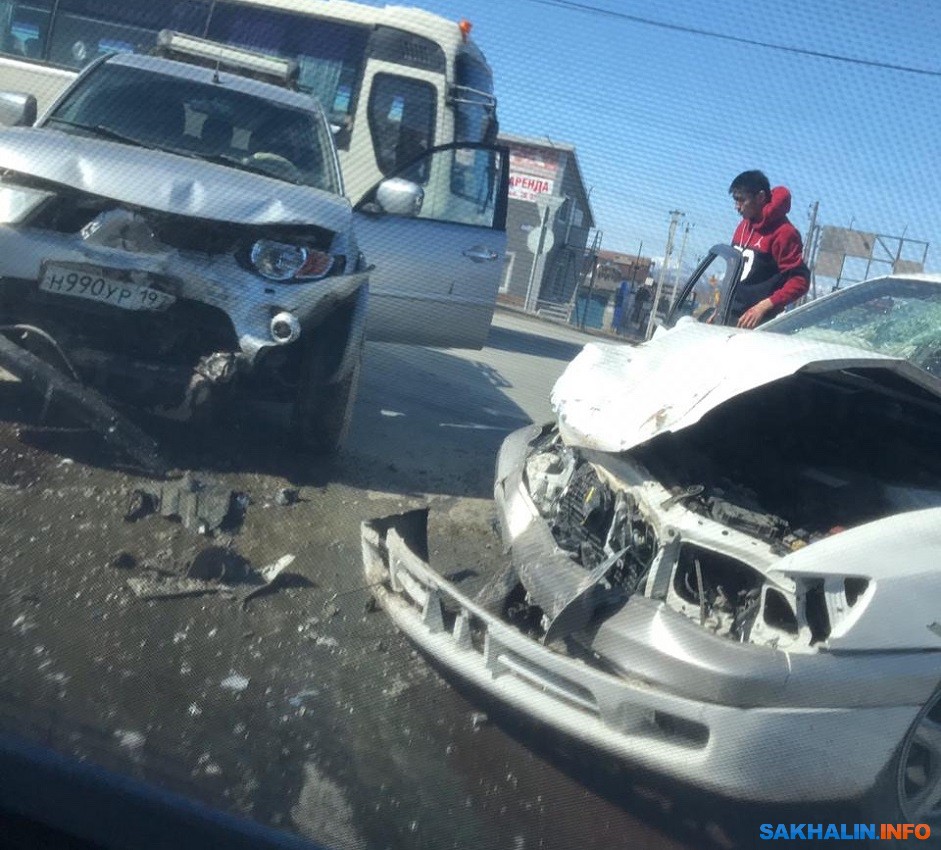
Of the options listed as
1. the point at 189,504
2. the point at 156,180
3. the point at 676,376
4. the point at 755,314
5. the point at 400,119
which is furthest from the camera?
the point at 400,119

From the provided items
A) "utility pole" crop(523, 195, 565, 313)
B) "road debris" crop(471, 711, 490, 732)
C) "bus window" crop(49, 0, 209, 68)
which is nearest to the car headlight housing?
"road debris" crop(471, 711, 490, 732)

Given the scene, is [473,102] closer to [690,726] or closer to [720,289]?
[720,289]

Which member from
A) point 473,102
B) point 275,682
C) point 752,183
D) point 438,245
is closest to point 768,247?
point 752,183

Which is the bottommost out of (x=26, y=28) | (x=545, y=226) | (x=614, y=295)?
(x=614, y=295)

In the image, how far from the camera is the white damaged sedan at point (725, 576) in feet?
8.75

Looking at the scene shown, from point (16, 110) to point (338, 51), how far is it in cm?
458

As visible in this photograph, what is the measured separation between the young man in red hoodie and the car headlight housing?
224 cm

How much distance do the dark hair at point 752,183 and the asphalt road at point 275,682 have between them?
2.18 m

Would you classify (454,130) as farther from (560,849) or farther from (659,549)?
(560,849)

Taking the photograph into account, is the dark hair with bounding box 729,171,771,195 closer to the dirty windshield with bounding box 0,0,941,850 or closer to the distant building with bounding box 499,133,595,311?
the dirty windshield with bounding box 0,0,941,850

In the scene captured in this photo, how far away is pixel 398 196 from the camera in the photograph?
19.0 ft

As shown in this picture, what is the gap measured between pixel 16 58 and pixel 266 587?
7170 millimetres

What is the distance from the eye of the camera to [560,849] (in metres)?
2.82

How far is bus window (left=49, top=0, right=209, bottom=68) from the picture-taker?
30.0 ft
